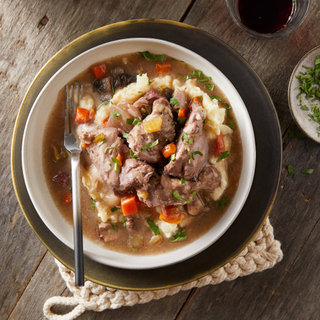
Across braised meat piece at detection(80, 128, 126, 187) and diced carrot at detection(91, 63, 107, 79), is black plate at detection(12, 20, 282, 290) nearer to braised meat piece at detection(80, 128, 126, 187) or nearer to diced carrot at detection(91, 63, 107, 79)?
diced carrot at detection(91, 63, 107, 79)

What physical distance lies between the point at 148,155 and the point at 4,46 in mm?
2750

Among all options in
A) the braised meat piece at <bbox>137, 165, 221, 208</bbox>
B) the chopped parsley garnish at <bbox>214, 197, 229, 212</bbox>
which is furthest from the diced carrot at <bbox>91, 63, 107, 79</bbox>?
the chopped parsley garnish at <bbox>214, 197, 229, 212</bbox>

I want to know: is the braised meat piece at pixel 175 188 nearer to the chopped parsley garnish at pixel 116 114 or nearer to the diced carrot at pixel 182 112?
the diced carrot at pixel 182 112

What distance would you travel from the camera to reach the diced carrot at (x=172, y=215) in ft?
12.0

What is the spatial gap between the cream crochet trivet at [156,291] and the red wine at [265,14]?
2.79 metres

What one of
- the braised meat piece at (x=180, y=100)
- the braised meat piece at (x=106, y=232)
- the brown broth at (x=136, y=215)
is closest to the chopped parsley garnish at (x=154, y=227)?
the brown broth at (x=136, y=215)

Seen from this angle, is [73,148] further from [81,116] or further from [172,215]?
[172,215]

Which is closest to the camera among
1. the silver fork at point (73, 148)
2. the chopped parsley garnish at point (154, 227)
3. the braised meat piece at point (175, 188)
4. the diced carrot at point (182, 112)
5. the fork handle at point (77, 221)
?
the fork handle at point (77, 221)

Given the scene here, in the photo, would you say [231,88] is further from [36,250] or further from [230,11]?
[36,250]

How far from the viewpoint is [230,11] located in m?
4.02

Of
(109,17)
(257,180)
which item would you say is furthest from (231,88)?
(109,17)

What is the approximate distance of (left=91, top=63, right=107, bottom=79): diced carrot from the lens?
3.74 m

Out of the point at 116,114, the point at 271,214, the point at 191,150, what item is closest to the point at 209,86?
the point at 191,150

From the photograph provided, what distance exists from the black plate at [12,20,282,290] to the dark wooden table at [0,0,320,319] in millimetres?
692
